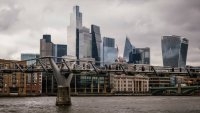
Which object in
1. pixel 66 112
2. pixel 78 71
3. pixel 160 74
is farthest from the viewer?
pixel 78 71

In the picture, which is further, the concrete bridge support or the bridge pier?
the concrete bridge support

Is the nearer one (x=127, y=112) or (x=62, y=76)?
(x=127, y=112)

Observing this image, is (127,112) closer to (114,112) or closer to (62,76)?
(114,112)

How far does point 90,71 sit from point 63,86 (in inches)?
512

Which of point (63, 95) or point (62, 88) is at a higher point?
point (62, 88)

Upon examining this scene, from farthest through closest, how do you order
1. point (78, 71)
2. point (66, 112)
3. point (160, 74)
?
point (78, 71)
point (160, 74)
point (66, 112)

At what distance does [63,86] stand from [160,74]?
27.5 m

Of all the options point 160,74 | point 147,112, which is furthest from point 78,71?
point 147,112

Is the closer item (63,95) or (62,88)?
(62,88)

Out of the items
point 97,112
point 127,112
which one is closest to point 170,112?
point 127,112

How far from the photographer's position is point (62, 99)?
128m

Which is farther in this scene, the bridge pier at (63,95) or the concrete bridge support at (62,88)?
the concrete bridge support at (62,88)

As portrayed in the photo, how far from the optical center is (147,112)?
4195 inches

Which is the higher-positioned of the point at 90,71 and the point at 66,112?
the point at 90,71
